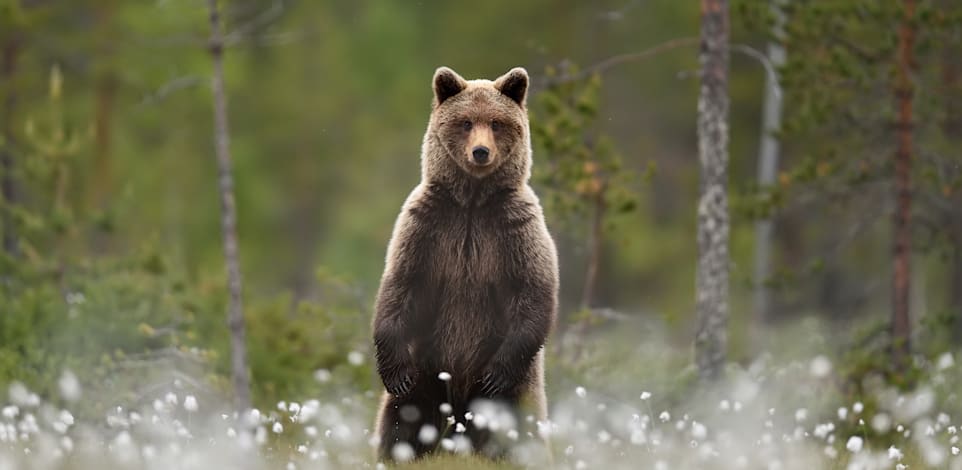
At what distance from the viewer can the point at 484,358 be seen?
24.7ft

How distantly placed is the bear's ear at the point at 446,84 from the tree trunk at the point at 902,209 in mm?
7323

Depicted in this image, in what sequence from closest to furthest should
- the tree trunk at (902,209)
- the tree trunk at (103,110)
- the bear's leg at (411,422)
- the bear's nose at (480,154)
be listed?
the bear's nose at (480,154)
the bear's leg at (411,422)
the tree trunk at (902,209)
the tree trunk at (103,110)

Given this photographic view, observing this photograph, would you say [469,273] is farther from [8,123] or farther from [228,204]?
[8,123]

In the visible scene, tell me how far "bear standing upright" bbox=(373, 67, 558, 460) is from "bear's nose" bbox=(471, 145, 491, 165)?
0.17m

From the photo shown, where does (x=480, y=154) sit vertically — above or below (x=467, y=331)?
above

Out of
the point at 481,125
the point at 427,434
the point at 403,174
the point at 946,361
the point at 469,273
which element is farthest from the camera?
the point at 403,174

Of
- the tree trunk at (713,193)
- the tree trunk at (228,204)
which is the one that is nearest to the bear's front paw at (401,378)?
the tree trunk at (228,204)

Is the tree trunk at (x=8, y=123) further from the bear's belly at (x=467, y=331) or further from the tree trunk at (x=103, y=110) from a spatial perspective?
the bear's belly at (x=467, y=331)

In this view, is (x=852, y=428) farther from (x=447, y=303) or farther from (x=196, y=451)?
(x=196, y=451)

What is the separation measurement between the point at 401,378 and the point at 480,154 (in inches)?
54.1

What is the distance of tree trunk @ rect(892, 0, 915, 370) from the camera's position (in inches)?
532

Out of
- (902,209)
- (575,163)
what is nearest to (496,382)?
(575,163)

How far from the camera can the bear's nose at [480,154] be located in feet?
23.2

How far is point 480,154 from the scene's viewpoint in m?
7.08
